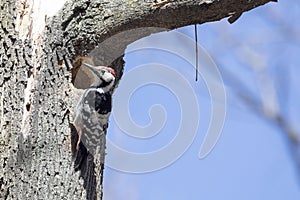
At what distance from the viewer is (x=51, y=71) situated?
2.19 meters

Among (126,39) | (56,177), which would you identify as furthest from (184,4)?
(56,177)

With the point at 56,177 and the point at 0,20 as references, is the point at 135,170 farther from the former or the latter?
the point at 0,20

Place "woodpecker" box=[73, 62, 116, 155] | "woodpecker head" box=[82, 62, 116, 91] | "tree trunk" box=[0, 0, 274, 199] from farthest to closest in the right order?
"woodpecker head" box=[82, 62, 116, 91], "woodpecker" box=[73, 62, 116, 155], "tree trunk" box=[0, 0, 274, 199]

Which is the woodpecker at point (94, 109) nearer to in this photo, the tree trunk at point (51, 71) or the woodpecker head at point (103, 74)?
the woodpecker head at point (103, 74)

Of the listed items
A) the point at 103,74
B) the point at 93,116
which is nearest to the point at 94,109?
the point at 93,116

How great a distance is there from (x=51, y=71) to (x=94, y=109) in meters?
0.48

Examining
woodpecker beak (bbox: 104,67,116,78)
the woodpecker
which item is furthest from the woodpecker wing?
woodpecker beak (bbox: 104,67,116,78)

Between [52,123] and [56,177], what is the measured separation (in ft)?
0.61

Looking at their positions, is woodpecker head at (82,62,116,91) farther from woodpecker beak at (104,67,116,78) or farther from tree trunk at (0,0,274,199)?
tree trunk at (0,0,274,199)

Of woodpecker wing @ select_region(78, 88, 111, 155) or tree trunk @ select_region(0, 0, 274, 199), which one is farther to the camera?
woodpecker wing @ select_region(78, 88, 111, 155)

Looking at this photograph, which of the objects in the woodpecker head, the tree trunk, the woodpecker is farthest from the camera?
the woodpecker head

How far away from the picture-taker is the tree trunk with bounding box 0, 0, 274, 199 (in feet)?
6.72

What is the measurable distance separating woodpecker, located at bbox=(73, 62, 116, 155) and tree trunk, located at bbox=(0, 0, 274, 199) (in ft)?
0.37

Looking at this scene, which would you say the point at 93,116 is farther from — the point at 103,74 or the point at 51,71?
the point at 51,71
